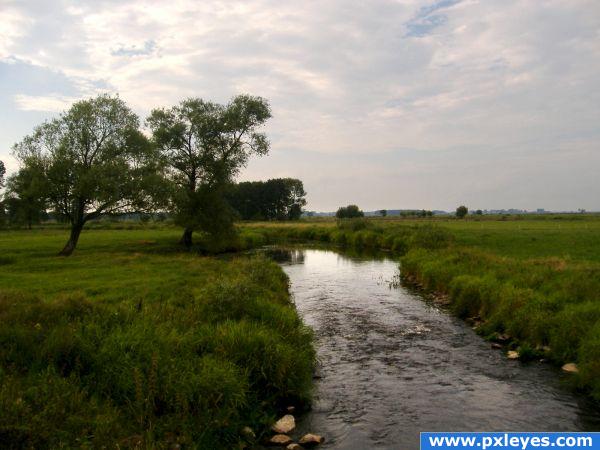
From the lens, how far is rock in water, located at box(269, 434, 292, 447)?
8674mm

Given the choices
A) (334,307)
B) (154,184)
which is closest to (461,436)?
(334,307)

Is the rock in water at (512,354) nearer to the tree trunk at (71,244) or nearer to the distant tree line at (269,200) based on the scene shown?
the tree trunk at (71,244)

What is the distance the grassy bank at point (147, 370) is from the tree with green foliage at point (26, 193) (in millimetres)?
25726

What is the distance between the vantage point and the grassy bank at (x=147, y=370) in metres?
7.46

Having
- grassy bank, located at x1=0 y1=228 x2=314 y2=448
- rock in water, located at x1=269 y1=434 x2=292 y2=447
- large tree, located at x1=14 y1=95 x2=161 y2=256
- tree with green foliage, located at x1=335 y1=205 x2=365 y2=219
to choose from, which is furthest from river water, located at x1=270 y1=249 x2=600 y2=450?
tree with green foliage, located at x1=335 y1=205 x2=365 y2=219

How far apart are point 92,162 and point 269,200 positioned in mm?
122243

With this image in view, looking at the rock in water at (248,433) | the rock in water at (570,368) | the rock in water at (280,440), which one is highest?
the rock in water at (570,368)

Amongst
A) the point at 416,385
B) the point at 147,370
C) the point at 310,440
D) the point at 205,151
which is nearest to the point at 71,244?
the point at 205,151

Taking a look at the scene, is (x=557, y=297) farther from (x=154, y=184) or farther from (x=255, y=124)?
(x=255, y=124)

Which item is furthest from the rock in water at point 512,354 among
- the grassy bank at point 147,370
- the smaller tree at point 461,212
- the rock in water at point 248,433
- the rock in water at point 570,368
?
the smaller tree at point 461,212

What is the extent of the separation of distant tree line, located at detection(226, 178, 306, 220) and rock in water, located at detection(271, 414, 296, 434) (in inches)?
5772

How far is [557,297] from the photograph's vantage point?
51.3 ft

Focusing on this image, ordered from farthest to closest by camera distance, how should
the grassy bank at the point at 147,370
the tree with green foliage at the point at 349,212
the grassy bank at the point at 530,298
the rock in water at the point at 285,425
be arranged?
the tree with green foliage at the point at 349,212
the grassy bank at the point at 530,298
the rock in water at the point at 285,425
the grassy bank at the point at 147,370

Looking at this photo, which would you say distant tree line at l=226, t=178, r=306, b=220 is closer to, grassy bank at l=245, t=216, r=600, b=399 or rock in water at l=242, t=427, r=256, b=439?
grassy bank at l=245, t=216, r=600, b=399
